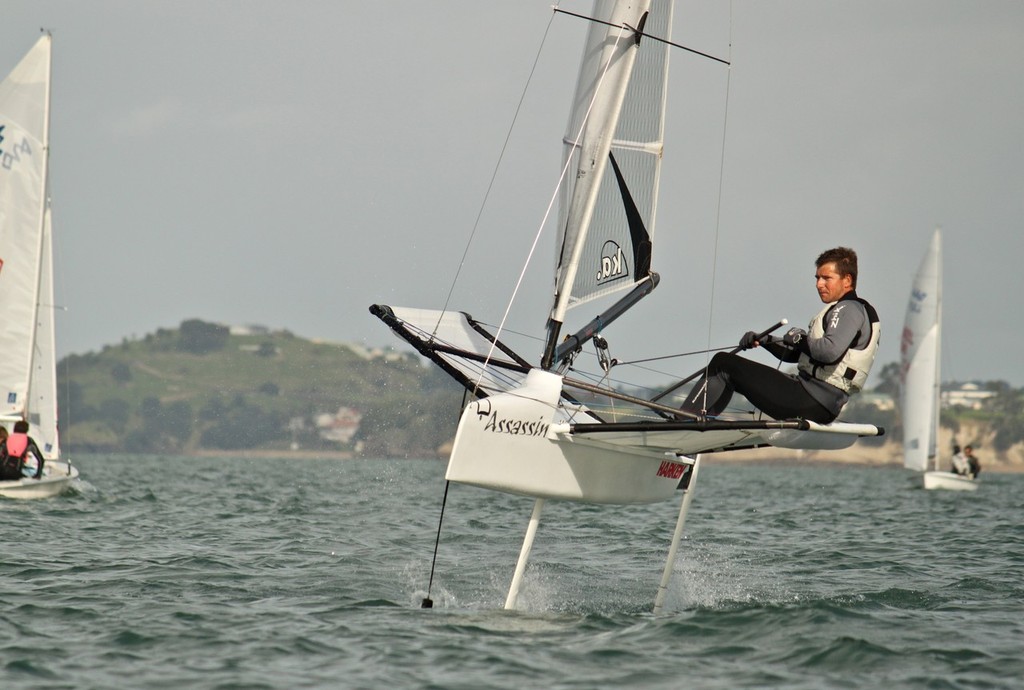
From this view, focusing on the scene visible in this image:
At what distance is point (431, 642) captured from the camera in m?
6.02

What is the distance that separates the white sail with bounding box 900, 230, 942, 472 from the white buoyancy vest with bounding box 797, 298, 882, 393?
27.5m

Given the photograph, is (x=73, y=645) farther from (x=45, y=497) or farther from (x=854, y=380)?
(x=45, y=497)

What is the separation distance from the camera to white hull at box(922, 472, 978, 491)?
28.7 metres

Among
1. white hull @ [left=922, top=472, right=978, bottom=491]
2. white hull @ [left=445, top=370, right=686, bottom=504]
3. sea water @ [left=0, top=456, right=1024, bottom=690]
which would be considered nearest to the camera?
sea water @ [left=0, top=456, right=1024, bottom=690]

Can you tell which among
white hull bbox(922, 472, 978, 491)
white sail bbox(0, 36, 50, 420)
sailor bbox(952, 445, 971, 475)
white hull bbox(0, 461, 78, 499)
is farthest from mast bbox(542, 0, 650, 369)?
sailor bbox(952, 445, 971, 475)

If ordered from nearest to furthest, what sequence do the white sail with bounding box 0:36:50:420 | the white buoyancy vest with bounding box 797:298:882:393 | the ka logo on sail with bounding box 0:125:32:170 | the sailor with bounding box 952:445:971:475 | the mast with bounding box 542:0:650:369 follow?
1. the white buoyancy vest with bounding box 797:298:882:393
2. the mast with bounding box 542:0:650:369
3. the white sail with bounding box 0:36:50:420
4. the ka logo on sail with bounding box 0:125:32:170
5. the sailor with bounding box 952:445:971:475

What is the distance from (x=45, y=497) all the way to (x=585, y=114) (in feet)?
31.1

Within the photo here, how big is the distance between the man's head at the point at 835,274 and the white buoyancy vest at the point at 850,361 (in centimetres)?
7

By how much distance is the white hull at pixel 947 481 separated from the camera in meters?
28.7

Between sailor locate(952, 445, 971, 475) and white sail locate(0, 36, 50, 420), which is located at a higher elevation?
white sail locate(0, 36, 50, 420)

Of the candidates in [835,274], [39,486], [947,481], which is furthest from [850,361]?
[947,481]

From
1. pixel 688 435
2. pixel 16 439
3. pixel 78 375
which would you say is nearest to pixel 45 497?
pixel 16 439

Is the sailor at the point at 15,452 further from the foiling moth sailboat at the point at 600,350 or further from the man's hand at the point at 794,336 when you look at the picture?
the man's hand at the point at 794,336

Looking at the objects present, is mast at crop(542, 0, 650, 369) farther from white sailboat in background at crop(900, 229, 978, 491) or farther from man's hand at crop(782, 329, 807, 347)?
white sailboat in background at crop(900, 229, 978, 491)
